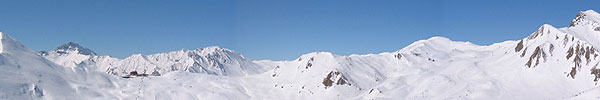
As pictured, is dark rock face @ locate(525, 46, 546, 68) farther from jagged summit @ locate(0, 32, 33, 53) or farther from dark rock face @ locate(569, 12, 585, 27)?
jagged summit @ locate(0, 32, 33, 53)

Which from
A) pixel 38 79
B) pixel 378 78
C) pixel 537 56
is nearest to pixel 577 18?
pixel 537 56

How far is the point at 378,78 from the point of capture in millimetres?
95938

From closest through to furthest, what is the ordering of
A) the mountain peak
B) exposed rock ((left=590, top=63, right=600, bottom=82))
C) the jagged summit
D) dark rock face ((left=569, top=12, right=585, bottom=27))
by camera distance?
exposed rock ((left=590, top=63, right=600, bottom=82)) < the jagged summit < the mountain peak < dark rock face ((left=569, top=12, right=585, bottom=27))

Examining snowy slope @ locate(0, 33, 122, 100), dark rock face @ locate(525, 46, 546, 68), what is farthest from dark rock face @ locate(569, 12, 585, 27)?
snowy slope @ locate(0, 33, 122, 100)

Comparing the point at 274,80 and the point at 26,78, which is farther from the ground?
the point at 274,80

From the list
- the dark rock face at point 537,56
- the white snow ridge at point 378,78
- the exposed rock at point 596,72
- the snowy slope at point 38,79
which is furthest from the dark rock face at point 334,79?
the exposed rock at point 596,72

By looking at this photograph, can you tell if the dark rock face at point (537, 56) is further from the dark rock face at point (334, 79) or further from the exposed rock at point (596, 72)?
the dark rock face at point (334, 79)

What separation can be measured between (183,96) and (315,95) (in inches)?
1014

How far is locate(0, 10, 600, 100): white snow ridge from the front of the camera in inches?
2702

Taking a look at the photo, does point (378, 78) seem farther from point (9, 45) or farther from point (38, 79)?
point (9, 45)

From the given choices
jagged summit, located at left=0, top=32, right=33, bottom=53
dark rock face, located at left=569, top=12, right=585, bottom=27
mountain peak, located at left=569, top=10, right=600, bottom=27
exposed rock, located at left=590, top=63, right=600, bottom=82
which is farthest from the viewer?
dark rock face, located at left=569, top=12, right=585, bottom=27

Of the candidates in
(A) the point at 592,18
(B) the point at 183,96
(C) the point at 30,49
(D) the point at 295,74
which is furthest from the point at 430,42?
(C) the point at 30,49

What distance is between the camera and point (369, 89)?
290 ft

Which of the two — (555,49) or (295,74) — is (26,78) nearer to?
(295,74)
